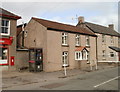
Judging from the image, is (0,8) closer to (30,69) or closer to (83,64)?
(30,69)

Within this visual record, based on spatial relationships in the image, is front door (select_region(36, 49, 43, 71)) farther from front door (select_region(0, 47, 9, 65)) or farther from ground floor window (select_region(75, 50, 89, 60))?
ground floor window (select_region(75, 50, 89, 60))

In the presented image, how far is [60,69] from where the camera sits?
22531 millimetres

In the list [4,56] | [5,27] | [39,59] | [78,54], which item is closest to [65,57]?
[78,54]

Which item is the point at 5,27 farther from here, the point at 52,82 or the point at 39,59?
the point at 52,82

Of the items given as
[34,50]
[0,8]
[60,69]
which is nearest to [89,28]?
[60,69]

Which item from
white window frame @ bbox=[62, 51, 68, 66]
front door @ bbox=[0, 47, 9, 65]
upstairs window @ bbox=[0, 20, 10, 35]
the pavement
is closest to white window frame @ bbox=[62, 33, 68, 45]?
white window frame @ bbox=[62, 51, 68, 66]

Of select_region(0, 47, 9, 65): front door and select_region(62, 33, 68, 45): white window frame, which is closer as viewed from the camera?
select_region(0, 47, 9, 65): front door

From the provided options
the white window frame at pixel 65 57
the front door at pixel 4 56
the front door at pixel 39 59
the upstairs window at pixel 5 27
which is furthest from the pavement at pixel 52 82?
the white window frame at pixel 65 57

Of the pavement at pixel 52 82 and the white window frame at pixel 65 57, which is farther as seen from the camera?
the white window frame at pixel 65 57

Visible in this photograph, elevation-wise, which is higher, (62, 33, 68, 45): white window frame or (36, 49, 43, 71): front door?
(62, 33, 68, 45): white window frame

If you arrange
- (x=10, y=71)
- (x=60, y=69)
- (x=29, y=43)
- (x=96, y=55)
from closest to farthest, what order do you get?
1. (x=10, y=71)
2. (x=60, y=69)
3. (x=29, y=43)
4. (x=96, y=55)

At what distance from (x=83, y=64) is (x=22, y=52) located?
377 inches

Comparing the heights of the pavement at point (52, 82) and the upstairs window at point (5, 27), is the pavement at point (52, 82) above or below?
below

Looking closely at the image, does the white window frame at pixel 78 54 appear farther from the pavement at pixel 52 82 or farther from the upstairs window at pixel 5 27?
the upstairs window at pixel 5 27
